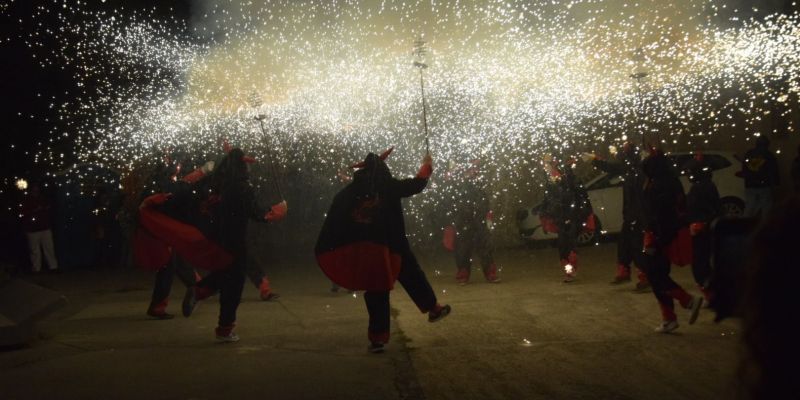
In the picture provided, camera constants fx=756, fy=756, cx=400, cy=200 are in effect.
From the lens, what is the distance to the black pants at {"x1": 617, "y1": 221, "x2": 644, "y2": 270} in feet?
28.7

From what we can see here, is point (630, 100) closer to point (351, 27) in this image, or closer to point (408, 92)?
point (408, 92)

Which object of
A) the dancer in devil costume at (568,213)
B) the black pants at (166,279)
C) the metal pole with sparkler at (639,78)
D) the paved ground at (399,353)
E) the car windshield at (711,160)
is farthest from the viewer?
the car windshield at (711,160)

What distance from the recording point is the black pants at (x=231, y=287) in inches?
265

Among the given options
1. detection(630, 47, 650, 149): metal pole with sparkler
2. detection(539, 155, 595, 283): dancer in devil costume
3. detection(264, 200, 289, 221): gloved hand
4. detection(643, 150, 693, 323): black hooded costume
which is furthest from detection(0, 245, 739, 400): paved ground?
detection(630, 47, 650, 149): metal pole with sparkler

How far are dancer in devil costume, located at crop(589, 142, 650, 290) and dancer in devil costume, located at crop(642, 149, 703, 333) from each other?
164cm

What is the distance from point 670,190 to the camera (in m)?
6.71

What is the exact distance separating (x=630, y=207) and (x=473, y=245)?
227 cm

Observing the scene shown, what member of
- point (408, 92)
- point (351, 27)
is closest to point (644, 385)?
point (351, 27)


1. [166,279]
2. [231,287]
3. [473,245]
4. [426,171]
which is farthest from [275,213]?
[473,245]

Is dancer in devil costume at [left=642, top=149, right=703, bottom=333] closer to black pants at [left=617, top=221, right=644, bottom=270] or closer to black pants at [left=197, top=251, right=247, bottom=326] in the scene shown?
black pants at [left=617, top=221, right=644, bottom=270]

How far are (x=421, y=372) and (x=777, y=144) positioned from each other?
44.6 ft

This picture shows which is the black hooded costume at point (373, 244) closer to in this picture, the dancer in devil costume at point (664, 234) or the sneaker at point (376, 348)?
the sneaker at point (376, 348)

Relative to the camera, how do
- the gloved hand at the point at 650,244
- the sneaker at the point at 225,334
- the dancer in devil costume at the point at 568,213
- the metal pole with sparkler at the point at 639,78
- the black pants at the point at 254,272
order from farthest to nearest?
1. the metal pole with sparkler at the point at 639,78
2. the dancer in devil costume at the point at 568,213
3. the black pants at the point at 254,272
4. the sneaker at the point at 225,334
5. the gloved hand at the point at 650,244

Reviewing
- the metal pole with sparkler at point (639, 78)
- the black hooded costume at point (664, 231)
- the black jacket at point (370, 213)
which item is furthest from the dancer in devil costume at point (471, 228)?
the black jacket at point (370, 213)
